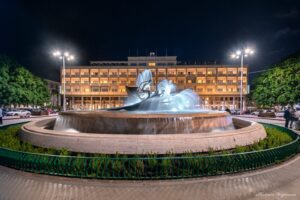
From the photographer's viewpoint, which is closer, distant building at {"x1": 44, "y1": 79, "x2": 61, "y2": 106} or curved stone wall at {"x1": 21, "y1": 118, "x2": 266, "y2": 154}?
curved stone wall at {"x1": 21, "y1": 118, "x2": 266, "y2": 154}

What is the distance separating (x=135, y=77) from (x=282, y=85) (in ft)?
185

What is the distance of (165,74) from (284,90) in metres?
51.1

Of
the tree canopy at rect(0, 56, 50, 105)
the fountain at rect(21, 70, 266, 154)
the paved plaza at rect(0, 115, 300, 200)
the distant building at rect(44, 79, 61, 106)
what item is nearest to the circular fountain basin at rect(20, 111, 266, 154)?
the fountain at rect(21, 70, 266, 154)

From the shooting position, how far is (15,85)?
138 feet

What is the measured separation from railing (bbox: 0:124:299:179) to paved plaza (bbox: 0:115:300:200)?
21cm

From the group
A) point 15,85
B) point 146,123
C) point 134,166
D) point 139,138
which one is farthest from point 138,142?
point 15,85

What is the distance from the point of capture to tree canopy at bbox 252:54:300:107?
37469 millimetres

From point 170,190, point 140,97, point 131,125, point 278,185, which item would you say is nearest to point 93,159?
point 170,190

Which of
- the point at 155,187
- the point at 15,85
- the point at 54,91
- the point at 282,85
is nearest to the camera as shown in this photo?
the point at 155,187

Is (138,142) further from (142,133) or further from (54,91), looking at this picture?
(54,91)

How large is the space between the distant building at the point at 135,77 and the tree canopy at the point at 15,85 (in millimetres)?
37405

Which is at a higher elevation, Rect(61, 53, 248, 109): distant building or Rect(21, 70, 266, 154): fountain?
Rect(61, 53, 248, 109): distant building

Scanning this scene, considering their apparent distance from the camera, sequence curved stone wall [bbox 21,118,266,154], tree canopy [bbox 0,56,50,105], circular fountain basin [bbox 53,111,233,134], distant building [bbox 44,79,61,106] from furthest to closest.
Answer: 1. distant building [bbox 44,79,61,106]
2. tree canopy [bbox 0,56,50,105]
3. circular fountain basin [bbox 53,111,233,134]
4. curved stone wall [bbox 21,118,266,154]

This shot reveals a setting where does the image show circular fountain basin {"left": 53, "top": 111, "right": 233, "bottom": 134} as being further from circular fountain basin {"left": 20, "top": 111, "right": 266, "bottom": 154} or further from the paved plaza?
the paved plaza
